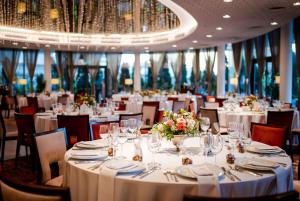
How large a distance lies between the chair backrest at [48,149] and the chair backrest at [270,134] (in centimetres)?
229

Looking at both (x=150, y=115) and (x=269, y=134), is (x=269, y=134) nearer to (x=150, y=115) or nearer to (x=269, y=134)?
(x=269, y=134)

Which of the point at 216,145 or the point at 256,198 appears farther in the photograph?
the point at 216,145

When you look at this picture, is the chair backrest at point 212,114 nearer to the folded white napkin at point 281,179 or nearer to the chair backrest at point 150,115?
the chair backrest at point 150,115

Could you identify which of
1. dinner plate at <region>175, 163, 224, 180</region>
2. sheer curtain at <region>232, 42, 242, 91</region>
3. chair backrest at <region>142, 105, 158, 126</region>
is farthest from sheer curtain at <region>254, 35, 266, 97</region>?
dinner plate at <region>175, 163, 224, 180</region>

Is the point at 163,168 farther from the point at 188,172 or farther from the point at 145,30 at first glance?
the point at 145,30

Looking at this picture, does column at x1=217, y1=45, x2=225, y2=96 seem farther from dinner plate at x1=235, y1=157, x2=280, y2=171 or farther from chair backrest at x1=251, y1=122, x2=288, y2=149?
dinner plate at x1=235, y1=157, x2=280, y2=171

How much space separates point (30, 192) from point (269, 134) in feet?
9.95

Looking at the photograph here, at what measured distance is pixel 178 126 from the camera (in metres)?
3.11

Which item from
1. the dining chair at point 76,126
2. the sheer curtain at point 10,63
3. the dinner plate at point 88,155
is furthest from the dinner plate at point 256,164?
the sheer curtain at point 10,63

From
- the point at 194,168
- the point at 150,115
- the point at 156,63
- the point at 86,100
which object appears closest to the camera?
the point at 194,168

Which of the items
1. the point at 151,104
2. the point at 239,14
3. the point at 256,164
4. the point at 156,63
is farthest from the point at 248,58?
the point at 256,164

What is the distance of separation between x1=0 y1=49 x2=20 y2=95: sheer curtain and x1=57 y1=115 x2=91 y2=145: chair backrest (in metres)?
13.4

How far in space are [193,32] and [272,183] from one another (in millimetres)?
10061

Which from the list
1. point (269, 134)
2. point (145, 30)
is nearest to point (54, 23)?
point (145, 30)
